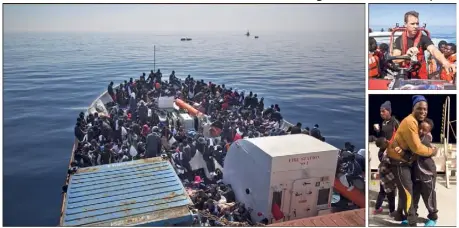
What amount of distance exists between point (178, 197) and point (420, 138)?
6.47 ft

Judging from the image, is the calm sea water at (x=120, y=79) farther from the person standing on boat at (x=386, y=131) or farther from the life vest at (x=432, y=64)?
the life vest at (x=432, y=64)

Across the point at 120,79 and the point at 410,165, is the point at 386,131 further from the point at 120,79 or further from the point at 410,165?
the point at 120,79

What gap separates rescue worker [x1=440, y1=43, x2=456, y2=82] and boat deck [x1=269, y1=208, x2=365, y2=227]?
1.26m

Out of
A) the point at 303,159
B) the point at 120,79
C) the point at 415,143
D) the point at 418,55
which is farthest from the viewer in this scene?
the point at 120,79

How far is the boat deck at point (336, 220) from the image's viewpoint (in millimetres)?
3628

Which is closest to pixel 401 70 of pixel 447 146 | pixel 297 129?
pixel 447 146

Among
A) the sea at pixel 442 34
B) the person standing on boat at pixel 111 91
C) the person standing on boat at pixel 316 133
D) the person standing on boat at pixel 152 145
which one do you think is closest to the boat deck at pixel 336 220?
the person standing on boat at pixel 316 133

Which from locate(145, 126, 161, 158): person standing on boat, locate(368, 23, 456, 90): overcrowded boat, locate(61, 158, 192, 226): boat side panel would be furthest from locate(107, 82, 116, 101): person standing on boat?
locate(368, 23, 456, 90): overcrowded boat

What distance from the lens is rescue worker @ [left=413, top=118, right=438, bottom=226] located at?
3.53 m

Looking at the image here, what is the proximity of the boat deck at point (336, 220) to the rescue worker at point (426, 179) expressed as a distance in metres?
0.45

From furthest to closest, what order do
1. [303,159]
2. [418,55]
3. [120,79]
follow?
[120,79] → [418,55] → [303,159]

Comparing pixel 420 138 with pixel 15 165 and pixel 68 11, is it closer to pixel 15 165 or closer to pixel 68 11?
pixel 68 11

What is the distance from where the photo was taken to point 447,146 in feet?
12.2

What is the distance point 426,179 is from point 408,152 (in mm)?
245
